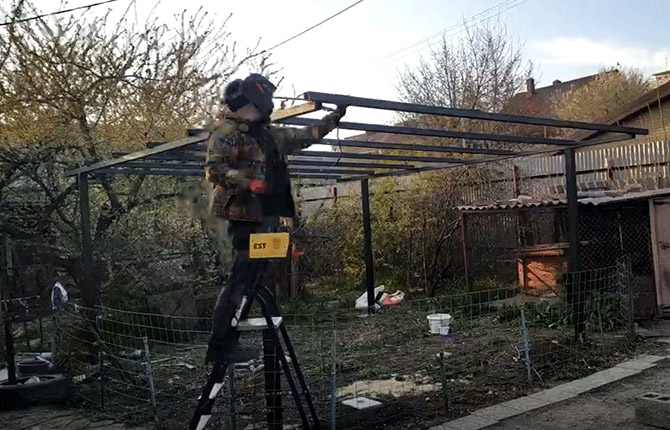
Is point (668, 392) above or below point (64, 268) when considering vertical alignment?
below

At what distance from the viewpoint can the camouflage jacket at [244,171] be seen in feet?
9.35

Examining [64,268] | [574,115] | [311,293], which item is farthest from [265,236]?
[574,115]

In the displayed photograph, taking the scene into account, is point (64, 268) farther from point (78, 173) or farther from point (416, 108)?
point (416, 108)

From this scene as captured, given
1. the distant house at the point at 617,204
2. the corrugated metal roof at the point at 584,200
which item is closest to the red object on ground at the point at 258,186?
the distant house at the point at 617,204

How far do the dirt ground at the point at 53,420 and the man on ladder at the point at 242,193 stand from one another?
148 centimetres

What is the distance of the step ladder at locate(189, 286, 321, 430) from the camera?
2.93 meters

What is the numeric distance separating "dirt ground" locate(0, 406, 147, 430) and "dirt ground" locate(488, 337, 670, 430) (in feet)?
8.84

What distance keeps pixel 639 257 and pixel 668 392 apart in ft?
12.1

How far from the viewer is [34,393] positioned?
15.1ft

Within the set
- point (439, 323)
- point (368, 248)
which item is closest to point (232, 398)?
point (439, 323)

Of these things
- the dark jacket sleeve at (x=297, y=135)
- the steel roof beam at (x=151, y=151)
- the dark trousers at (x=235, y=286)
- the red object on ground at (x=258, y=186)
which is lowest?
the dark trousers at (x=235, y=286)

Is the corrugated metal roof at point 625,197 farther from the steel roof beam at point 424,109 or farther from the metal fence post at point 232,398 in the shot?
the metal fence post at point 232,398

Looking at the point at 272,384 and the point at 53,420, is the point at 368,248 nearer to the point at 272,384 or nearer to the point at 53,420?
the point at 53,420

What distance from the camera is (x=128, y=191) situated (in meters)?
7.08
